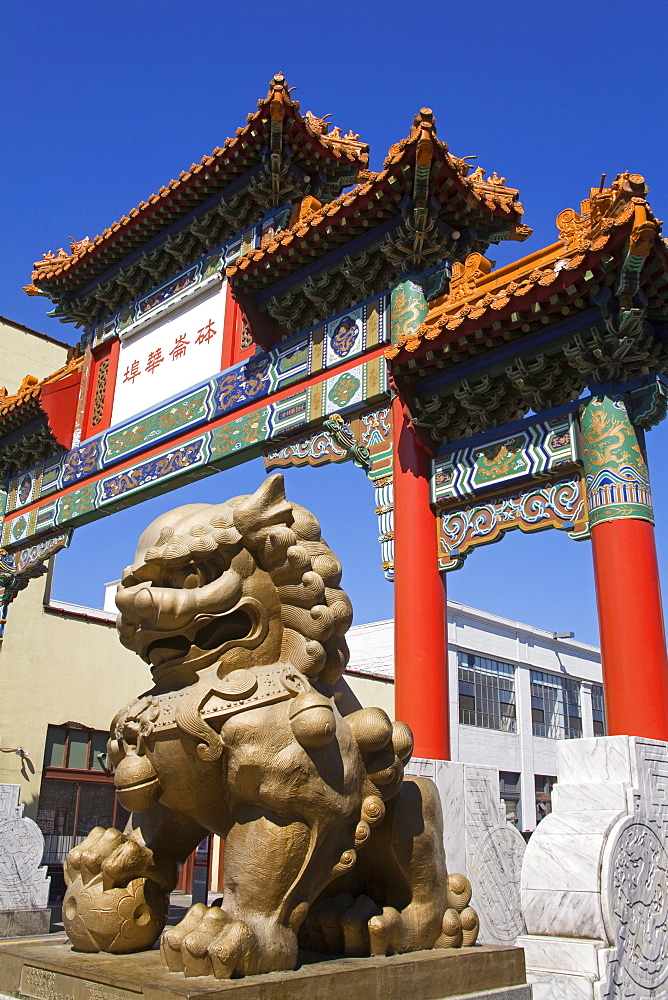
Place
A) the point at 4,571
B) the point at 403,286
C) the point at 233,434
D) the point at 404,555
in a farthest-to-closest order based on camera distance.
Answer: the point at 4,571 < the point at 233,434 < the point at 403,286 < the point at 404,555

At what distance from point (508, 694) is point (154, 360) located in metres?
14.9

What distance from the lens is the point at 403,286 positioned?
7.10 m

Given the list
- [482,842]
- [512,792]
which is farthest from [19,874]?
[512,792]

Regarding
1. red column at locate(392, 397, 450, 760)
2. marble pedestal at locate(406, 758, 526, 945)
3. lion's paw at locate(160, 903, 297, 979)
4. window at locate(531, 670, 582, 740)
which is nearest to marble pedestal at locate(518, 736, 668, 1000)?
marble pedestal at locate(406, 758, 526, 945)

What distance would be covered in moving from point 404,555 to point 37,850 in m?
4.95

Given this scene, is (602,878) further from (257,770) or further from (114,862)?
(114,862)

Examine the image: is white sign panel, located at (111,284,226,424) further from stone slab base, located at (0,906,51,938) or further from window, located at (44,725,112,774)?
window, located at (44,725,112,774)

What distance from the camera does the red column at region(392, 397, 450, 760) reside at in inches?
230

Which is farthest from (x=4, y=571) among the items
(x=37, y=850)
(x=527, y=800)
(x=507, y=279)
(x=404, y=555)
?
(x=527, y=800)

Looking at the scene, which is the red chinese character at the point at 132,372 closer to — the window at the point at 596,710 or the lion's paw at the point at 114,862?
the lion's paw at the point at 114,862

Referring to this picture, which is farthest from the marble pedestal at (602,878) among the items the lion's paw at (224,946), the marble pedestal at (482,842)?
the lion's paw at (224,946)

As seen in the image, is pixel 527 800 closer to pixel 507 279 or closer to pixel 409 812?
pixel 507 279

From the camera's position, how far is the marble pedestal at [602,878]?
4082mm

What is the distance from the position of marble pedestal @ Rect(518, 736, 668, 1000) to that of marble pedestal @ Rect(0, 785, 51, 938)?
5.51 metres
